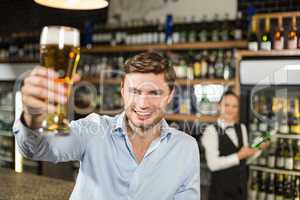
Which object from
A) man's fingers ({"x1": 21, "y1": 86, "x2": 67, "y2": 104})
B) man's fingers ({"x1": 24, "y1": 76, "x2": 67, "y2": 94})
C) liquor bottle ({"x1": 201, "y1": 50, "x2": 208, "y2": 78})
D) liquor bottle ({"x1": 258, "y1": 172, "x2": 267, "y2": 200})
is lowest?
liquor bottle ({"x1": 258, "y1": 172, "x2": 267, "y2": 200})

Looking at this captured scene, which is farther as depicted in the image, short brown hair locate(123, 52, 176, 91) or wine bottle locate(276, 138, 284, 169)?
wine bottle locate(276, 138, 284, 169)

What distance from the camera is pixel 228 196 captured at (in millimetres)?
2512

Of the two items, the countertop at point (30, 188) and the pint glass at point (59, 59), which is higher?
the pint glass at point (59, 59)

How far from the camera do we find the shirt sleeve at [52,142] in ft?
2.48

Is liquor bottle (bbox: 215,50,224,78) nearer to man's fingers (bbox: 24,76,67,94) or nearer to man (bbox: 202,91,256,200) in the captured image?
man (bbox: 202,91,256,200)

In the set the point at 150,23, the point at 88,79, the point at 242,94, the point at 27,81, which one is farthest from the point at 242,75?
the point at 27,81

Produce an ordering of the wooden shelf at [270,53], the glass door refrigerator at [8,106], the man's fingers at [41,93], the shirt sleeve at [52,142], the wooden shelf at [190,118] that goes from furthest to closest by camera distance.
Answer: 1. the glass door refrigerator at [8,106]
2. the wooden shelf at [190,118]
3. the wooden shelf at [270,53]
4. the shirt sleeve at [52,142]
5. the man's fingers at [41,93]

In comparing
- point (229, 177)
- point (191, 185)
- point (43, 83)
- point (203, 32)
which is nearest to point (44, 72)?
point (43, 83)

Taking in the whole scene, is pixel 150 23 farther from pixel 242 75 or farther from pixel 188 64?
pixel 242 75

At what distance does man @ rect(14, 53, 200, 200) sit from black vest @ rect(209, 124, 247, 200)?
1.36 metres

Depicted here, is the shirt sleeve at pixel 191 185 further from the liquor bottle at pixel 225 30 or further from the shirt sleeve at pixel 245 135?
the liquor bottle at pixel 225 30

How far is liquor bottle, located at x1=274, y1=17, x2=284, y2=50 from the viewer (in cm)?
247

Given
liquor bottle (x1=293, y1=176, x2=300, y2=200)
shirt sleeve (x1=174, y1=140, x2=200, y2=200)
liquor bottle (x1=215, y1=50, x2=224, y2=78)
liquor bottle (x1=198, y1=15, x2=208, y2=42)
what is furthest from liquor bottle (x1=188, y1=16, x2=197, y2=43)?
shirt sleeve (x1=174, y1=140, x2=200, y2=200)

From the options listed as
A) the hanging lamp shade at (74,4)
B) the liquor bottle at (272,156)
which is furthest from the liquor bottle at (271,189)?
the hanging lamp shade at (74,4)
